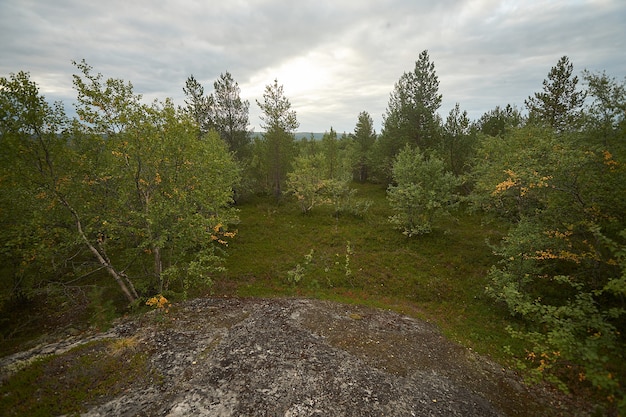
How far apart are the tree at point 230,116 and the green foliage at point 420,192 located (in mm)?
21446

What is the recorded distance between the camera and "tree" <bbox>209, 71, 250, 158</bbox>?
36031mm

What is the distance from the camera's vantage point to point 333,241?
25375 mm

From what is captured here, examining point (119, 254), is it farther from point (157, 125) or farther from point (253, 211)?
point (253, 211)

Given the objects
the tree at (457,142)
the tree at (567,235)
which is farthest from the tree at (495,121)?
the tree at (567,235)

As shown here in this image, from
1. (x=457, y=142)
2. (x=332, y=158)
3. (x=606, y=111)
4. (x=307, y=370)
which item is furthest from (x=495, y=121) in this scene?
(x=307, y=370)

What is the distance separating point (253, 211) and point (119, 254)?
606 inches

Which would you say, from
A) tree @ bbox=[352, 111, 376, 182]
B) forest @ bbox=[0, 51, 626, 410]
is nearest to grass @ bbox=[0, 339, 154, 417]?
forest @ bbox=[0, 51, 626, 410]

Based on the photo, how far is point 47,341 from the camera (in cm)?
1255

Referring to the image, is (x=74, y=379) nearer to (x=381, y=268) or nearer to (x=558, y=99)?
(x=381, y=268)

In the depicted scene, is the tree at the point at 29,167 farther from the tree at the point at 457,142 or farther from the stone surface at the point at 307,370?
the tree at the point at 457,142

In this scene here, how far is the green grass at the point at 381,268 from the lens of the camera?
15.6 m

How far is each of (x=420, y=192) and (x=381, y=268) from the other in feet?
26.5

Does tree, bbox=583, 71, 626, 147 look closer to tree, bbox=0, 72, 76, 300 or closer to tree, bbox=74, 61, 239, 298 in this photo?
tree, bbox=74, 61, 239, 298

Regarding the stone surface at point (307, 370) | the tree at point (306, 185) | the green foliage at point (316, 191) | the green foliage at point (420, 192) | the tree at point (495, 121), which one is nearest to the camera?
the stone surface at point (307, 370)
